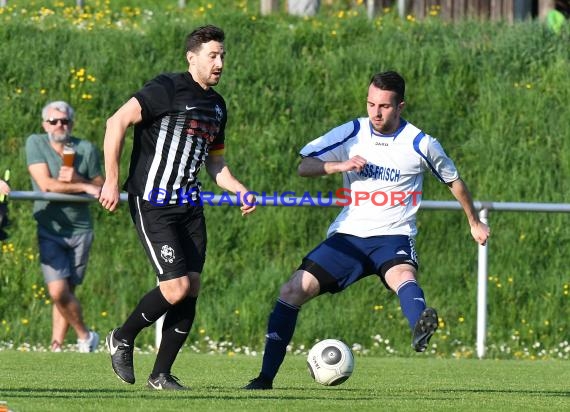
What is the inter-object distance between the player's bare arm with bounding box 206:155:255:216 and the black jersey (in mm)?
242

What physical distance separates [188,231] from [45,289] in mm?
6039

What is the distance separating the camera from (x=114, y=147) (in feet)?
26.0

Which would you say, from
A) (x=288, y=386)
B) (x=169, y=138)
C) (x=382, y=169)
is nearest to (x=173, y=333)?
(x=288, y=386)

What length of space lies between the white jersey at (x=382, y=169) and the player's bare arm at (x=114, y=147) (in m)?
1.17

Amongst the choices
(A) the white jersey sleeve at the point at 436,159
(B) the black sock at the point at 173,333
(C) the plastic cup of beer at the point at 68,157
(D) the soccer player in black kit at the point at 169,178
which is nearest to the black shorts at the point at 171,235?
(D) the soccer player in black kit at the point at 169,178

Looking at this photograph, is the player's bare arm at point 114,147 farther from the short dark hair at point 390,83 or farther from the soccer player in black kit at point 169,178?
the short dark hair at point 390,83

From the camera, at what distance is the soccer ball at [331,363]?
8344 mm

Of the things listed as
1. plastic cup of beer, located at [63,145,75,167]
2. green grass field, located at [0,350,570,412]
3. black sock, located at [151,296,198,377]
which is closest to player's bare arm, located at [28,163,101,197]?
plastic cup of beer, located at [63,145,75,167]

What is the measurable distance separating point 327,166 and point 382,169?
1.59 feet

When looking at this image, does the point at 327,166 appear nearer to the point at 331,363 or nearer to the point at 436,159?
the point at 436,159

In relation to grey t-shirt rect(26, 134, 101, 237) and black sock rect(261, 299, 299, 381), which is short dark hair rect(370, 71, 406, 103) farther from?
grey t-shirt rect(26, 134, 101, 237)

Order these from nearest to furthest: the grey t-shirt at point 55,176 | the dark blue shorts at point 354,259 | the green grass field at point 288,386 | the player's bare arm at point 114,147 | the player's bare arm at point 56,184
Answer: the green grass field at point 288,386, the player's bare arm at point 114,147, the dark blue shorts at point 354,259, the player's bare arm at point 56,184, the grey t-shirt at point 55,176

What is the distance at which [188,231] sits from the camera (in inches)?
321

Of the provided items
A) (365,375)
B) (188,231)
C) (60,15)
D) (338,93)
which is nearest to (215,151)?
(188,231)
